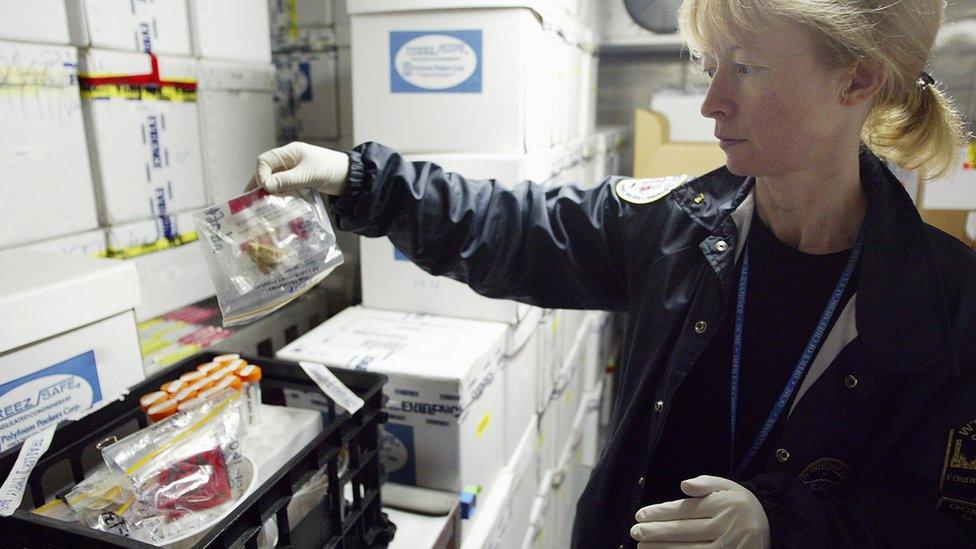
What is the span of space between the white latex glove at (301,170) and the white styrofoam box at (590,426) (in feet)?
7.15

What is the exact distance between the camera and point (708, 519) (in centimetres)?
83

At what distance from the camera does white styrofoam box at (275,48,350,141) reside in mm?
1973

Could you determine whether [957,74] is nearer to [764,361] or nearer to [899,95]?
[899,95]

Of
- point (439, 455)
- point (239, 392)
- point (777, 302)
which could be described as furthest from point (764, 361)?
point (239, 392)

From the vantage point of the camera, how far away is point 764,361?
917 mm

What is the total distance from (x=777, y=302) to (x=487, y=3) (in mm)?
918

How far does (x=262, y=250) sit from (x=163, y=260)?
0.66 m

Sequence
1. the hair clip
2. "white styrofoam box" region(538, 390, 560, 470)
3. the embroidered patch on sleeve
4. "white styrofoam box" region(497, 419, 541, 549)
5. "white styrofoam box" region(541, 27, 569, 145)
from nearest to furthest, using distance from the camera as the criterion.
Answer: the hair clip, the embroidered patch on sleeve, "white styrofoam box" region(497, 419, 541, 549), "white styrofoam box" region(541, 27, 569, 145), "white styrofoam box" region(538, 390, 560, 470)

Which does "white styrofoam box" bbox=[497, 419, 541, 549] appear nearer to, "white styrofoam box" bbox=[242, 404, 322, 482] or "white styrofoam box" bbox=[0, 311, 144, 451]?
"white styrofoam box" bbox=[242, 404, 322, 482]

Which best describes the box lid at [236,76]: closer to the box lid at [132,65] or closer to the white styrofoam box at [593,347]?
the box lid at [132,65]

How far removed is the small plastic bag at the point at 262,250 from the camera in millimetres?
891

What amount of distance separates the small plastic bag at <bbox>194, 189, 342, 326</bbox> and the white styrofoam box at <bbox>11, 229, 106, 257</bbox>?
50 centimetres

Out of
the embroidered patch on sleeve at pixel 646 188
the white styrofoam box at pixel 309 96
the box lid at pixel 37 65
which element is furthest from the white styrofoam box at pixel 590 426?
the box lid at pixel 37 65

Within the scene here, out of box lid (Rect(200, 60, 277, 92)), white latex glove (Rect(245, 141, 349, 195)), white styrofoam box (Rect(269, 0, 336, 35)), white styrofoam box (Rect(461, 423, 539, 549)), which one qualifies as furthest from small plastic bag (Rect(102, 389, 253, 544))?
white styrofoam box (Rect(269, 0, 336, 35))
